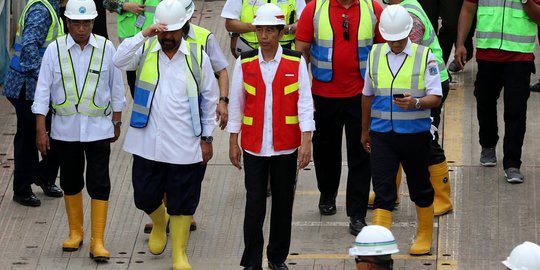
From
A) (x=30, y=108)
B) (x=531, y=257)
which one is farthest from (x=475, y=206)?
(x=531, y=257)

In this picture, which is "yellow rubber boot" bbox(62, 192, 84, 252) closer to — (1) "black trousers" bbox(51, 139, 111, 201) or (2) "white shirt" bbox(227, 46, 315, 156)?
(1) "black trousers" bbox(51, 139, 111, 201)

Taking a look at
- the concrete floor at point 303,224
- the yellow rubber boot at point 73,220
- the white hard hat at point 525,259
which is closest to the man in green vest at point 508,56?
the concrete floor at point 303,224

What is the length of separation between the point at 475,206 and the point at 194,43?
2.58 m

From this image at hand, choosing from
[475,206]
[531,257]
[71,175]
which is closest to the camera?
[531,257]

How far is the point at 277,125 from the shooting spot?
32.3 feet

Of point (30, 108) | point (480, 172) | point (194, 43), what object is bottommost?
point (480, 172)

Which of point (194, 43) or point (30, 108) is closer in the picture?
point (194, 43)

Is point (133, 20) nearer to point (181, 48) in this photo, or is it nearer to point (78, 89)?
point (78, 89)

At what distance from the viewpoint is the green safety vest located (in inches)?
459

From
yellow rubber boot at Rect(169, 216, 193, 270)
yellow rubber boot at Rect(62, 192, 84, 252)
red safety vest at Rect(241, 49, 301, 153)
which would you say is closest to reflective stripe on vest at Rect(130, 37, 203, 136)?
red safety vest at Rect(241, 49, 301, 153)

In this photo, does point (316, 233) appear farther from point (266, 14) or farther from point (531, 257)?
point (531, 257)

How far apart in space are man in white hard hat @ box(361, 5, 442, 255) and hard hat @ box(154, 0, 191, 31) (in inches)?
51.4

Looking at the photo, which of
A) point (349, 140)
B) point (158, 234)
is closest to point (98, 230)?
point (158, 234)

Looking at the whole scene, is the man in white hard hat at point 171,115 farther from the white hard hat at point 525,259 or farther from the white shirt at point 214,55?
the white hard hat at point 525,259
